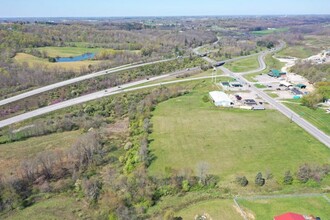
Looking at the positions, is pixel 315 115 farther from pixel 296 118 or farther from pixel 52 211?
pixel 52 211

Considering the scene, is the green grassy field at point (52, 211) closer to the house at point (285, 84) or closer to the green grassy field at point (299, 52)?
the house at point (285, 84)

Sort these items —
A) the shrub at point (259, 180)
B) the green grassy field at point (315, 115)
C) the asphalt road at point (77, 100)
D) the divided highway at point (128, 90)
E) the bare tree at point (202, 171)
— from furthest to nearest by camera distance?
1. the asphalt road at point (77, 100)
2. the green grassy field at point (315, 115)
3. the divided highway at point (128, 90)
4. the bare tree at point (202, 171)
5. the shrub at point (259, 180)

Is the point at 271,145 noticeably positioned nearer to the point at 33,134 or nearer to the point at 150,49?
the point at 33,134

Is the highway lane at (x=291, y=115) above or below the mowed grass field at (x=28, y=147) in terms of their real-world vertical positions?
above

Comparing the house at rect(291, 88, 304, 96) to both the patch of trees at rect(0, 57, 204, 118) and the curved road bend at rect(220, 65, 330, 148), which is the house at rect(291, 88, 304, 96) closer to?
the curved road bend at rect(220, 65, 330, 148)

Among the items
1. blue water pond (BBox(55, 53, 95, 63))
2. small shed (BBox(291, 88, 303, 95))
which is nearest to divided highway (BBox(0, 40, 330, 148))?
small shed (BBox(291, 88, 303, 95))

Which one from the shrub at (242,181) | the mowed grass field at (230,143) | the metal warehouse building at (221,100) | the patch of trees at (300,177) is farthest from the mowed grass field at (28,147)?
the patch of trees at (300,177)
